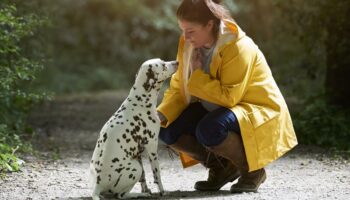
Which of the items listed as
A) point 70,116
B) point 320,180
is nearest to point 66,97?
point 70,116

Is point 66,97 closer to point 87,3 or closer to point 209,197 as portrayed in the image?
point 87,3

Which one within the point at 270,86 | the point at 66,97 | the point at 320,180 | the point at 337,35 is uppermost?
the point at 66,97

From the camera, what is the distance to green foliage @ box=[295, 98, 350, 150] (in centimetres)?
865

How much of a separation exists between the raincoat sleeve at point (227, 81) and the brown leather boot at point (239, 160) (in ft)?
0.90

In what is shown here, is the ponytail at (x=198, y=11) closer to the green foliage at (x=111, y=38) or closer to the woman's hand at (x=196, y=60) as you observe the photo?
the woman's hand at (x=196, y=60)

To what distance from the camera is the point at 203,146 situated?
6039mm

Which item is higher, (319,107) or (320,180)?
(319,107)

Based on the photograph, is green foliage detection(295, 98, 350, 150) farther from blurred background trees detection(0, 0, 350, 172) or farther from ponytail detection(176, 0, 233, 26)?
ponytail detection(176, 0, 233, 26)

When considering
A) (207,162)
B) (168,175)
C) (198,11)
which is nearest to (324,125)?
(168,175)

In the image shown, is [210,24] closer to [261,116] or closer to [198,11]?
[198,11]

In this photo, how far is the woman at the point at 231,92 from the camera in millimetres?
5660

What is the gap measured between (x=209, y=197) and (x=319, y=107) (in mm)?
4086

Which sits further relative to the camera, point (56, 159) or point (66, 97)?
point (66, 97)

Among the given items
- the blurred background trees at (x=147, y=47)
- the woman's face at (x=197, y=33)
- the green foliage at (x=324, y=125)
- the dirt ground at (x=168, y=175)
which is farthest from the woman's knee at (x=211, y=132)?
the green foliage at (x=324, y=125)
